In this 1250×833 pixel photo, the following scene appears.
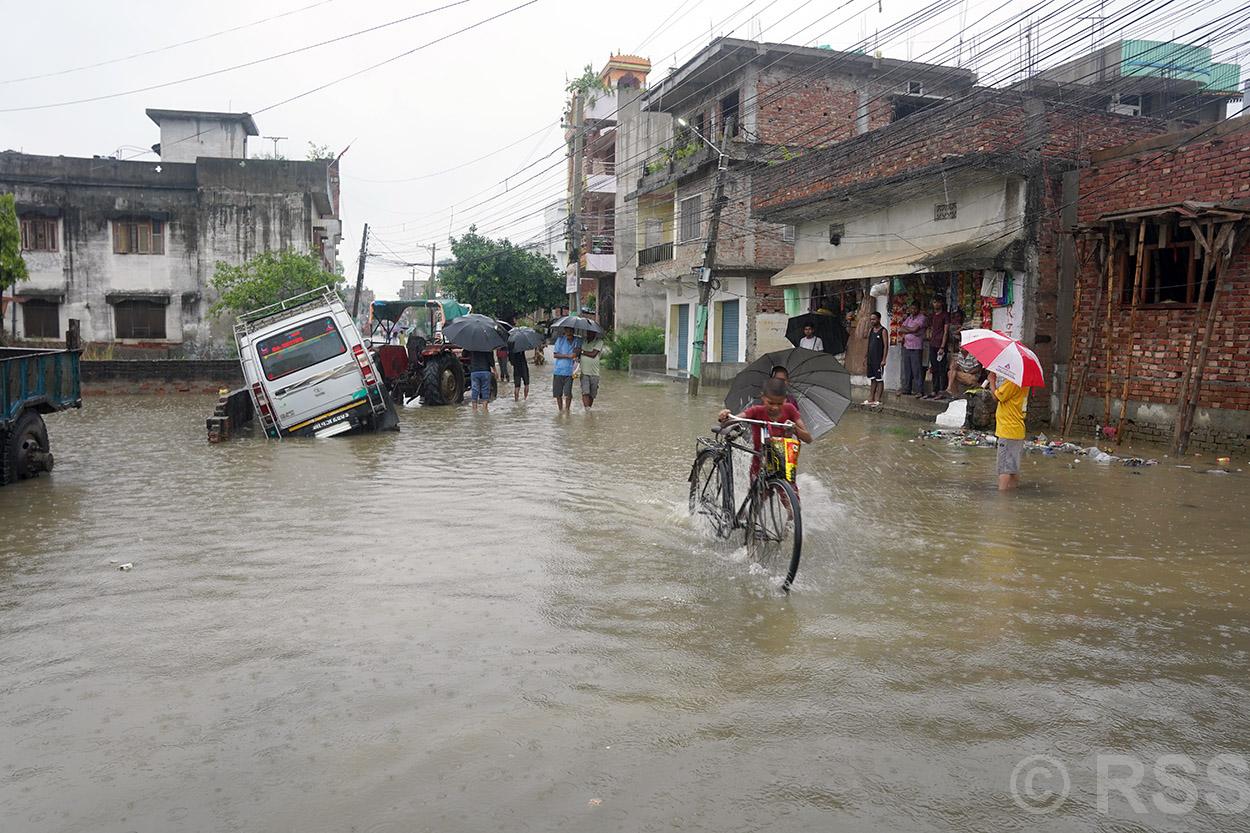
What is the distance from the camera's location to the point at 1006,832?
3236 millimetres

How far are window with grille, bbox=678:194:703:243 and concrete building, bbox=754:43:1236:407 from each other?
30.5 ft

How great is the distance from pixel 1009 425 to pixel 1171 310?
5453mm

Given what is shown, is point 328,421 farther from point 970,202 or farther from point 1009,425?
point 970,202

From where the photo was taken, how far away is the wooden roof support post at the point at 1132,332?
1327 cm

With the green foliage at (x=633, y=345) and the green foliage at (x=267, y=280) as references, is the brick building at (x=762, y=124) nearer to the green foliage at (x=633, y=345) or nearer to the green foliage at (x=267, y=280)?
the green foliage at (x=633, y=345)

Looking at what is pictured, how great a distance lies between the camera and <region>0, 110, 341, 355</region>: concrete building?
106ft

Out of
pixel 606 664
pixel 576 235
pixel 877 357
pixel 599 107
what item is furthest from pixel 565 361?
pixel 599 107

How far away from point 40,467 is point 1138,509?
38.2 feet

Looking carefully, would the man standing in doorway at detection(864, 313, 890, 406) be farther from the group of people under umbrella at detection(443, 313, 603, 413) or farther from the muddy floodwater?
the muddy floodwater

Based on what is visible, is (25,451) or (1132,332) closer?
(25,451)

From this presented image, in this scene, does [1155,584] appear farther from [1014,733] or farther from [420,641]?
[420,641]

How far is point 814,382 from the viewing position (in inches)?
293

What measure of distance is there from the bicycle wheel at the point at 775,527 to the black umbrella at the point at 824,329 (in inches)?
564

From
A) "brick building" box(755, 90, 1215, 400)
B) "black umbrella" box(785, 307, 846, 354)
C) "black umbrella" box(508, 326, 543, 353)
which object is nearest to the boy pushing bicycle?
"brick building" box(755, 90, 1215, 400)
